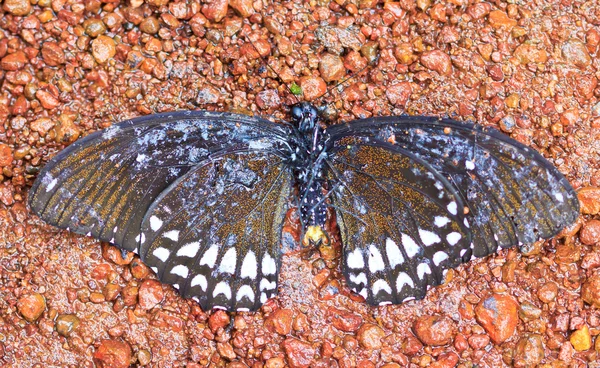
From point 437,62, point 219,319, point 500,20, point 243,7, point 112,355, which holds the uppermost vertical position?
point 500,20

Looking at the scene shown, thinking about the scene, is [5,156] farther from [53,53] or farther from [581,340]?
[581,340]

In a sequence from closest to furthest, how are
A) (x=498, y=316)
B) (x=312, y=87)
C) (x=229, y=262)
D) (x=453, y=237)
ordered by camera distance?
1. (x=453, y=237)
2. (x=229, y=262)
3. (x=498, y=316)
4. (x=312, y=87)

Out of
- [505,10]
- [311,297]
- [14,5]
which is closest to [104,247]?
[311,297]

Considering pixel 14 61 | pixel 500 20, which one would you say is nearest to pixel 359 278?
pixel 500 20

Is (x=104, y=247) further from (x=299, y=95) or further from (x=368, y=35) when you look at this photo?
(x=368, y=35)

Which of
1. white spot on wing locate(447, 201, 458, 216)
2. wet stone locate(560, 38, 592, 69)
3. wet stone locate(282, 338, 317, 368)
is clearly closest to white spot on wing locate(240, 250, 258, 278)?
wet stone locate(282, 338, 317, 368)

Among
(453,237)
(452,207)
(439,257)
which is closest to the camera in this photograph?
(452,207)

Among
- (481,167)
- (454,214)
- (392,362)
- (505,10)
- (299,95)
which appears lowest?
(392,362)
